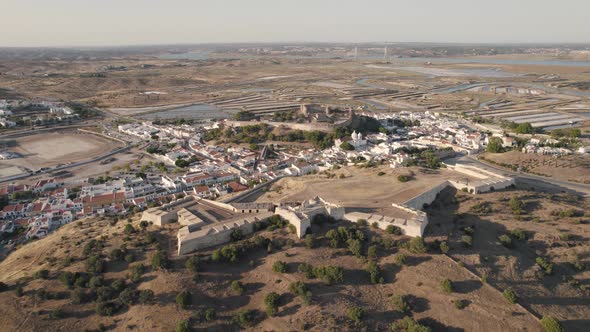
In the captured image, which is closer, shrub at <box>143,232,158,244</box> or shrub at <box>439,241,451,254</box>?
shrub at <box>439,241,451,254</box>

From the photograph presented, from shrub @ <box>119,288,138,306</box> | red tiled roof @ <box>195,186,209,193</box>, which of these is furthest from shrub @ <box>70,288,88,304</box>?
red tiled roof @ <box>195,186,209,193</box>

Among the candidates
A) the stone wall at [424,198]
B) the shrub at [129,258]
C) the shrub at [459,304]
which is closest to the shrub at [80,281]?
the shrub at [129,258]

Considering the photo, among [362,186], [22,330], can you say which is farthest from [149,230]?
[362,186]

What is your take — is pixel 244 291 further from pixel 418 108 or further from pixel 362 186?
pixel 418 108

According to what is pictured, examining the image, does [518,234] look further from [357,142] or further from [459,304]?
[357,142]

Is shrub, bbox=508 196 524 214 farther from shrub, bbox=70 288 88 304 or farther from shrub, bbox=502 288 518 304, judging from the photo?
shrub, bbox=70 288 88 304
